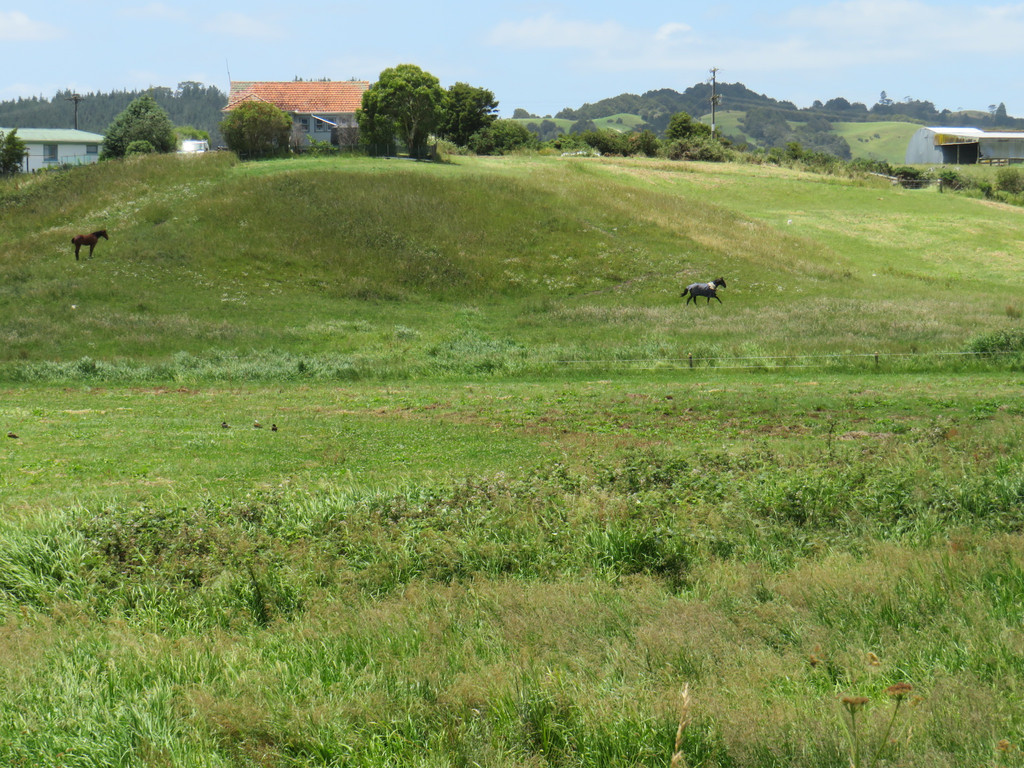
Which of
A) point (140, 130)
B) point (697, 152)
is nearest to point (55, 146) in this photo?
point (140, 130)

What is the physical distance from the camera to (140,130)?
8181 centimetres

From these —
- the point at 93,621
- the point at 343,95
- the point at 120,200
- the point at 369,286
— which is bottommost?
the point at 93,621

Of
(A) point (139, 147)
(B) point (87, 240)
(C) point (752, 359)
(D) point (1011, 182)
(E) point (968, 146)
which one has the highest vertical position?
(E) point (968, 146)

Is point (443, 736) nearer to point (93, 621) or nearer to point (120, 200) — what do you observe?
point (93, 621)

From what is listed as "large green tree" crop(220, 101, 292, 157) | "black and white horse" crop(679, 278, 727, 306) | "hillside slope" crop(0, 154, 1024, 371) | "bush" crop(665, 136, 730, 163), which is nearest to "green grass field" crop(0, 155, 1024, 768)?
"hillside slope" crop(0, 154, 1024, 371)

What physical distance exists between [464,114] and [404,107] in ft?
122

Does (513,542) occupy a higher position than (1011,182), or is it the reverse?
(1011,182)

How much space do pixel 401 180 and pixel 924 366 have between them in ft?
116

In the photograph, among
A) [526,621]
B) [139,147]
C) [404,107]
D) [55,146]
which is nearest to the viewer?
[526,621]

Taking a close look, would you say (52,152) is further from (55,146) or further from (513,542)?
(513,542)

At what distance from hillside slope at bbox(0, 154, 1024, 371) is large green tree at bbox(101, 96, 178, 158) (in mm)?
29092

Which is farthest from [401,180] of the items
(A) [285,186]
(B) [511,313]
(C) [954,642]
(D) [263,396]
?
(C) [954,642]

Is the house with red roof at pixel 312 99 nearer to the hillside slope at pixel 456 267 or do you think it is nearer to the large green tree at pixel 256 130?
the large green tree at pixel 256 130

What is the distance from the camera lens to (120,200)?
48594 mm
